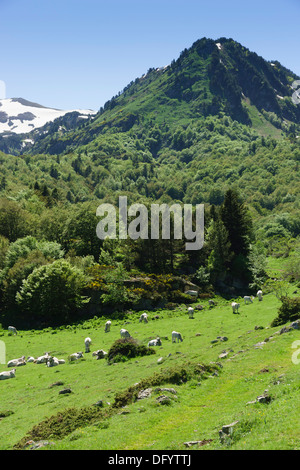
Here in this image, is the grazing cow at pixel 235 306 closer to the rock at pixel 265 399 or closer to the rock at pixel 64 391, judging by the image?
the rock at pixel 64 391

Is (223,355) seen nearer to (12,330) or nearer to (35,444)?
(35,444)

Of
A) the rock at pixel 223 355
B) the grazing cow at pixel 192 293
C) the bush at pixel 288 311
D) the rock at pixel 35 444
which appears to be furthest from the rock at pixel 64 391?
the grazing cow at pixel 192 293

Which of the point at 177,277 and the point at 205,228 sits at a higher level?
the point at 205,228

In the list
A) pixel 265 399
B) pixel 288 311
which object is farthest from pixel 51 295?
pixel 265 399

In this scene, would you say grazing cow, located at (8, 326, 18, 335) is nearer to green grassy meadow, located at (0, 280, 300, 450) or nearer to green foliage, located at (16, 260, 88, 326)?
green foliage, located at (16, 260, 88, 326)

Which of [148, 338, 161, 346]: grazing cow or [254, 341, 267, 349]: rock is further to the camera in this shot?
[148, 338, 161, 346]: grazing cow

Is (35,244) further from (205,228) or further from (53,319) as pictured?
(205,228)

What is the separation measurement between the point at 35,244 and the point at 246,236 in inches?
1922

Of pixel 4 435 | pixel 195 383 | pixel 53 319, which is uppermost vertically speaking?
pixel 195 383

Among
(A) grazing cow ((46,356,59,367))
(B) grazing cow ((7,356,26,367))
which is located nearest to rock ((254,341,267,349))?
(A) grazing cow ((46,356,59,367))

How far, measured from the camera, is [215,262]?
251ft

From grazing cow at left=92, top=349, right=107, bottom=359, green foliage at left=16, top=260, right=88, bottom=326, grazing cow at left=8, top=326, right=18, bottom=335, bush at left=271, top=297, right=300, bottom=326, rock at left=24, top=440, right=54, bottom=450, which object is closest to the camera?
rock at left=24, top=440, right=54, bottom=450

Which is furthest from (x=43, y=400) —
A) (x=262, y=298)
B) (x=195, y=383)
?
(x=262, y=298)

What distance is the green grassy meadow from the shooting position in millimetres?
15383
